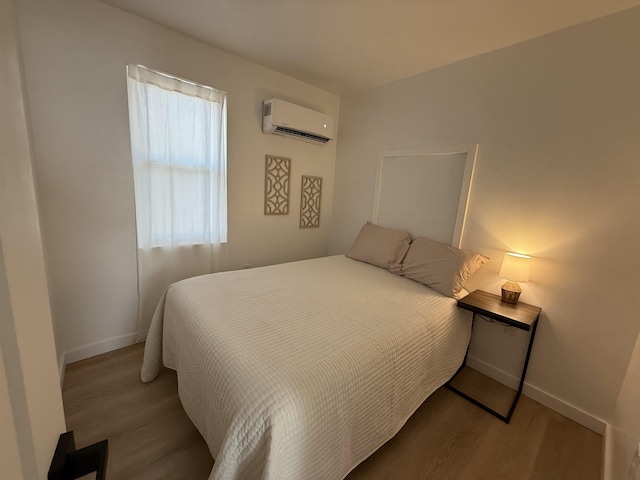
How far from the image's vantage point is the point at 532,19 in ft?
5.49

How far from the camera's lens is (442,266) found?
82.9 inches

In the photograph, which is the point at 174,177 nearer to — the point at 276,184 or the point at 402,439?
the point at 276,184

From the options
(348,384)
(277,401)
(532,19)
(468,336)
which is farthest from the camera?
(468,336)

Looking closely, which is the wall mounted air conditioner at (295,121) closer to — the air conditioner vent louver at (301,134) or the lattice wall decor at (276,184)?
the air conditioner vent louver at (301,134)

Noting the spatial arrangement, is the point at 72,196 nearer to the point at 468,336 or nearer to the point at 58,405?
the point at 58,405

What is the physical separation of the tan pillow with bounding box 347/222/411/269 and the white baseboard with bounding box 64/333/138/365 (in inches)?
Answer: 81.6

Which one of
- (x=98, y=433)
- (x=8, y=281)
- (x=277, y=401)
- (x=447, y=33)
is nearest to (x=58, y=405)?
(x=8, y=281)

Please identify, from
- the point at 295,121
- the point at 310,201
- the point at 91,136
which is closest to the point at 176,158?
the point at 91,136

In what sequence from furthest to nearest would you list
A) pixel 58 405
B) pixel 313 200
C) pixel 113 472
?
1. pixel 313 200
2. pixel 113 472
3. pixel 58 405

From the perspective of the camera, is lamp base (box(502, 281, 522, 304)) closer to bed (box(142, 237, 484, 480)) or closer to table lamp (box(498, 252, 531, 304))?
table lamp (box(498, 252, 531, 304))

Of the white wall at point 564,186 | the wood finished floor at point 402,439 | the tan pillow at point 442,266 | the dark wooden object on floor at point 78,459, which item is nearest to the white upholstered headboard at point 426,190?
the white wall at point 564,186

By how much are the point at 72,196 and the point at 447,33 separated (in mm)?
2808

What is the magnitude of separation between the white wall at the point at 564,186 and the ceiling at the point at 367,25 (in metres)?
0.18

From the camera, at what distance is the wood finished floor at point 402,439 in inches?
53.4
